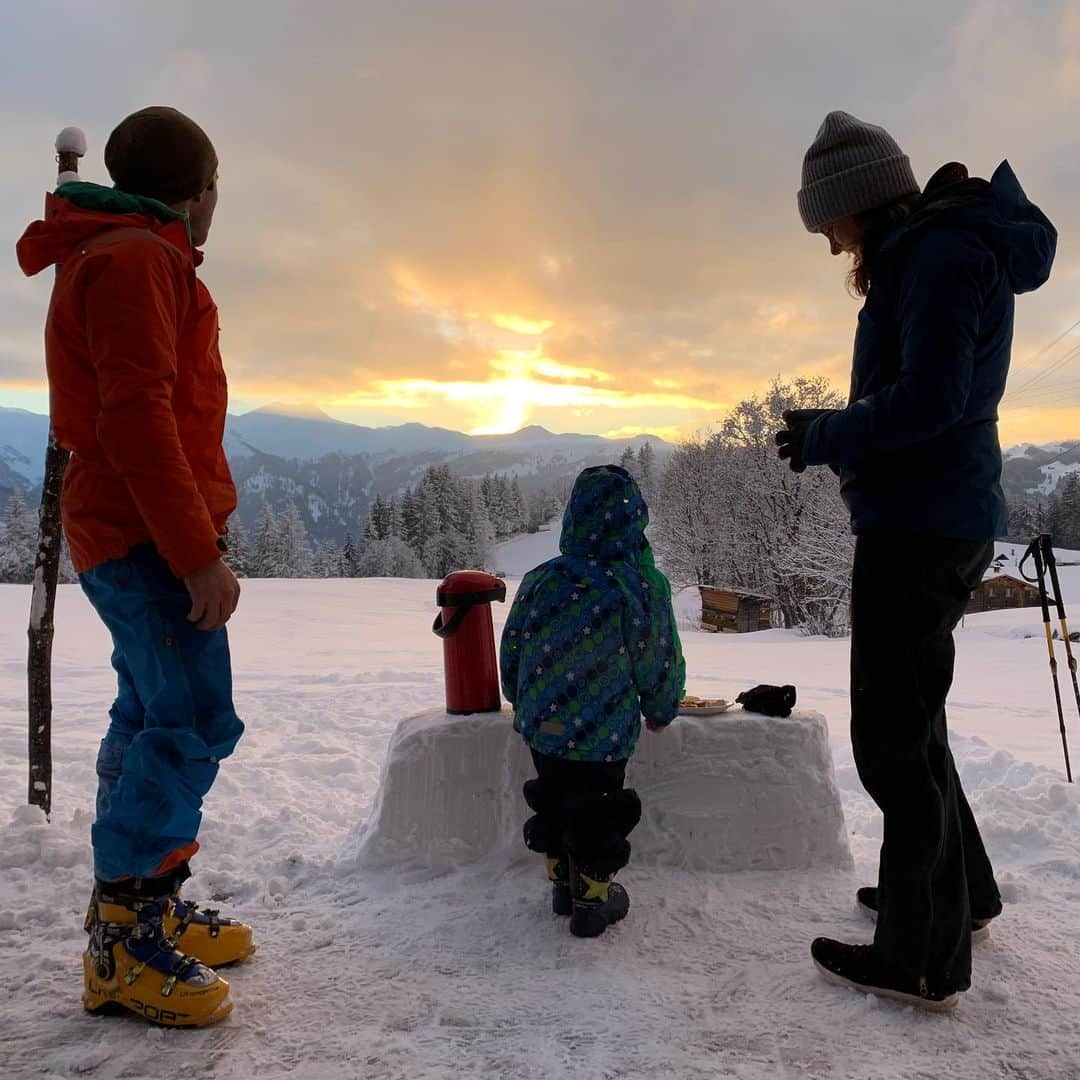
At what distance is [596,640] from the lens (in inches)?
111

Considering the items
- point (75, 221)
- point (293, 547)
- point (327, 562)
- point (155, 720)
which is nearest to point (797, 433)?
point (155, 720)

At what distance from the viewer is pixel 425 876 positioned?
3189 mm

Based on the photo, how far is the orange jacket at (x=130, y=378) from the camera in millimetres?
2121

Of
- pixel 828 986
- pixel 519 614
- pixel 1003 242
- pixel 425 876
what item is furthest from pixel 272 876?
pixel 1003 242

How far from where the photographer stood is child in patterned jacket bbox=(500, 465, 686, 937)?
2.80 meters

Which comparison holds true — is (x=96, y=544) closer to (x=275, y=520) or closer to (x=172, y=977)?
(x=172, y=977)

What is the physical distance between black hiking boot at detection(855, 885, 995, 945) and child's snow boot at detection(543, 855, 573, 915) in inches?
40.3

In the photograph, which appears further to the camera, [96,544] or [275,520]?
[275,520]

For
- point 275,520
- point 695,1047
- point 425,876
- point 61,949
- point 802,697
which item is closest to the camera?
point 695,1047

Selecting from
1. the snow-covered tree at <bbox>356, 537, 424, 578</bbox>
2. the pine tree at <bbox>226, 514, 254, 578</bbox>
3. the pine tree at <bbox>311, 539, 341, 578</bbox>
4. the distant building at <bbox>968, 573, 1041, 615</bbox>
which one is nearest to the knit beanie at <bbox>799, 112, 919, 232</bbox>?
the distant building at <bbox>968, 573, 1041, 615</bbox>

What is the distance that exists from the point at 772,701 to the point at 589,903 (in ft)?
3.84

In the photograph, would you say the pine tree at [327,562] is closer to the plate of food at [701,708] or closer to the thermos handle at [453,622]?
the thermos handle at [453,622]

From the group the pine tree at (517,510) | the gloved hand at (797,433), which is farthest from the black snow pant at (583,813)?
the pine tree at (517,510)

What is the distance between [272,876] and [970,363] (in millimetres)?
3004
